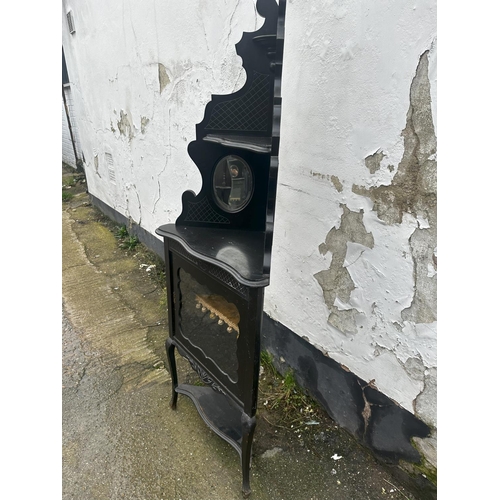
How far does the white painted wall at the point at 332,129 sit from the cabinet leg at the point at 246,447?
2.00ft

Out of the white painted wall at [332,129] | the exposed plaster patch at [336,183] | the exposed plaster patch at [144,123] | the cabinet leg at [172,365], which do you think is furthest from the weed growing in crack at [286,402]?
the exposed plaster patch at [144,123]

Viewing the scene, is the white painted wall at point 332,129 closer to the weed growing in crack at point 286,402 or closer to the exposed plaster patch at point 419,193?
the exposed plaster patch at point 419,193

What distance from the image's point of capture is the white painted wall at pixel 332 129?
1437 millimetres

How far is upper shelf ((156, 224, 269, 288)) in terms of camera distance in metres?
1.42

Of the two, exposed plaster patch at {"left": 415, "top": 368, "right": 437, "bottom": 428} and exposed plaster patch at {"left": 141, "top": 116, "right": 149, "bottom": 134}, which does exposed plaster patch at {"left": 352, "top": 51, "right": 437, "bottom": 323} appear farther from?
exposed plaster patch at {"left": 141, "top": 116, "right": 149, "bottom": 134}

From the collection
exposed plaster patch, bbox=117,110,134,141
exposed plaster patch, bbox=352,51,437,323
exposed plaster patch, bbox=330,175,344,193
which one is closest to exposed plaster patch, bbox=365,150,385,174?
exposed plaster patch, bbox=352,51,437,323

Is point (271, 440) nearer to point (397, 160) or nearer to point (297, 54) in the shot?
point (397, 160)

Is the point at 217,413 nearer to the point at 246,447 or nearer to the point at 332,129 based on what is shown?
the point at 246,447

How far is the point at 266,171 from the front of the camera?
5.61 feet

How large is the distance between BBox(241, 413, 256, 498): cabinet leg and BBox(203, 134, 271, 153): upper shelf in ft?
3.68

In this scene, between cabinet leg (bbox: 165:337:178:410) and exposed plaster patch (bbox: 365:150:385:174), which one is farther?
cabinet leg (bbox: 165:337:178:410)

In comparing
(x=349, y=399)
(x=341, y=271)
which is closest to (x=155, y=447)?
(x=349, y=399)

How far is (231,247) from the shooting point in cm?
165

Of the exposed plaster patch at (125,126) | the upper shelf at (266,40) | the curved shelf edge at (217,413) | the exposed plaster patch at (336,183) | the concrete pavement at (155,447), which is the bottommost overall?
the concrete pavement at (155,447)
